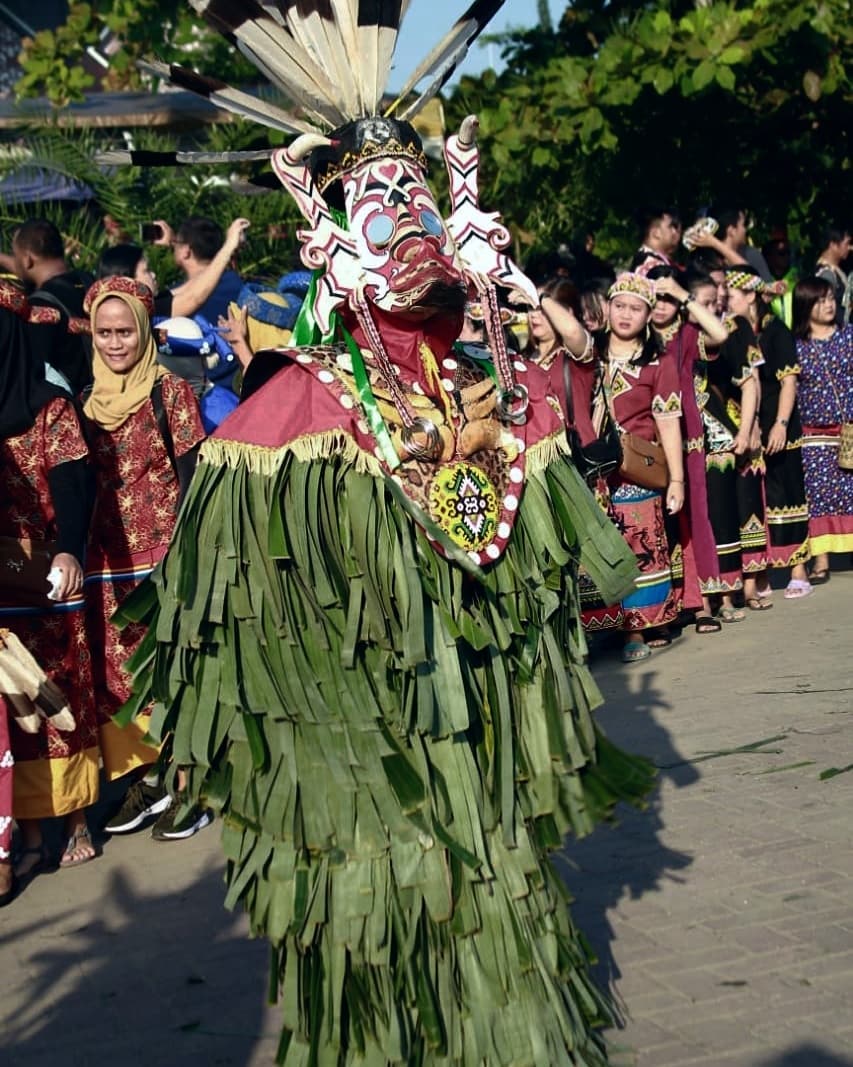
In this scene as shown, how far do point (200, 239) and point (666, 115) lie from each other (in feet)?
20.5

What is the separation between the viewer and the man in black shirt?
6.64 meters

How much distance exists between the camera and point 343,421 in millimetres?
3707

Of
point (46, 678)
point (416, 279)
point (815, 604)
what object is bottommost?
point (815, 604)

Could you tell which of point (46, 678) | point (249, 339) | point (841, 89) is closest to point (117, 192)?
point (249, 339)

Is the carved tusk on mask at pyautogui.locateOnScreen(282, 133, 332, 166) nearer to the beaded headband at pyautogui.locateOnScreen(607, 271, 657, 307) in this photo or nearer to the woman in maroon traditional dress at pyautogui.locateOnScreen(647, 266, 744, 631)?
the beaded headband at pyautogui.locateOnScreen(607, 271, 657, 307)

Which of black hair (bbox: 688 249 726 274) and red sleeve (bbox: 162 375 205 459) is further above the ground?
black hair (bbox: 688 249 726 274)

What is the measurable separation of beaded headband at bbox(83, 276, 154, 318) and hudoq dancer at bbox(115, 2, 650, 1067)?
2.57 meters

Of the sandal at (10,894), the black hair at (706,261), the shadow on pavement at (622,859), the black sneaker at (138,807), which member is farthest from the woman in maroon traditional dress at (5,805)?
the black hair at (706,261)

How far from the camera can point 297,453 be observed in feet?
12.0

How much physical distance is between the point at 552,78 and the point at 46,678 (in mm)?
8381

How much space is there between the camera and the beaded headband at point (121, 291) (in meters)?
6.42

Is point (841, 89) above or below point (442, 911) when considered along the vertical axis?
above

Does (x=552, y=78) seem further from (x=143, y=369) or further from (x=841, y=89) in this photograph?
(x=143, y=369)

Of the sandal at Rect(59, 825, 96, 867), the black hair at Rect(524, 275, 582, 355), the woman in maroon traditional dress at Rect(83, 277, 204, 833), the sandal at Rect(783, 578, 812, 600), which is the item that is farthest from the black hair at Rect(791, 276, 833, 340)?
the sandal at Rect(59, 825, 96, 867)
